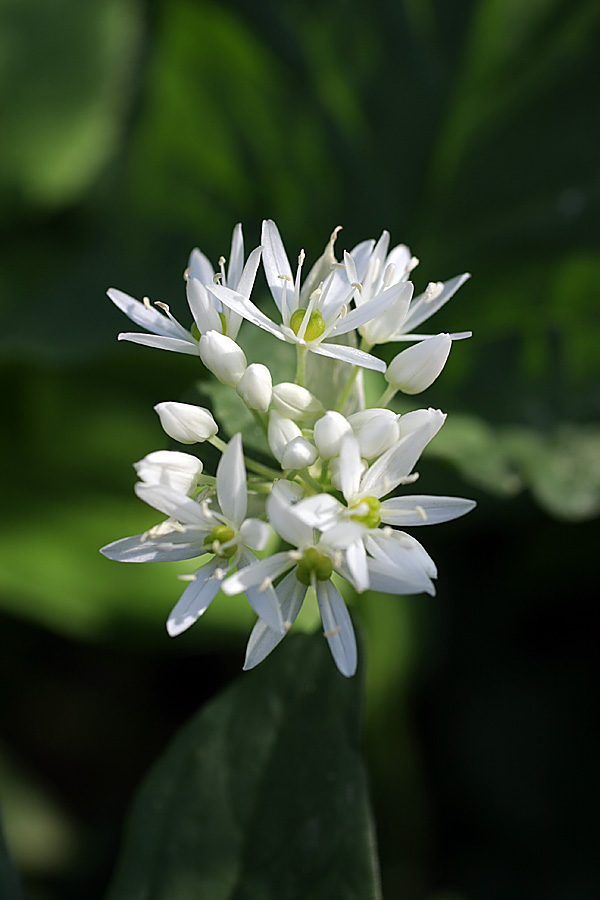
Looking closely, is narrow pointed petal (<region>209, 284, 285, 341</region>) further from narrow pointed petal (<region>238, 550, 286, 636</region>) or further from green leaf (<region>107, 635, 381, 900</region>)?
green leaf (<region>107, 635, 381, 900</region>)

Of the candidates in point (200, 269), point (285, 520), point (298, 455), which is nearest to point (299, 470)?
point (298, 455)

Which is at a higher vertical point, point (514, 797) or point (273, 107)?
point (273, 107)

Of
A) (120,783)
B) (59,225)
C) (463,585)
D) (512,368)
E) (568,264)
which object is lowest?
(120,783)

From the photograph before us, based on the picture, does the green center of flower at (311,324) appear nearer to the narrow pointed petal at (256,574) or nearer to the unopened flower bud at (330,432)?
the unopened flower bud at (330,432)

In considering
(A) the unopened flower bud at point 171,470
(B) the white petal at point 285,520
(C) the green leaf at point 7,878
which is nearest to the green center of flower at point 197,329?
(A) the unopened flower bud at point 171,470

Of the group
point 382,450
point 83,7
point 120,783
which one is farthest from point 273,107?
point 120,783

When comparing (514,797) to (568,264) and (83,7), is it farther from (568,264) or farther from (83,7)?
(83,7)

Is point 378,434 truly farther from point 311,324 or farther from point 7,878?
point 7,878
